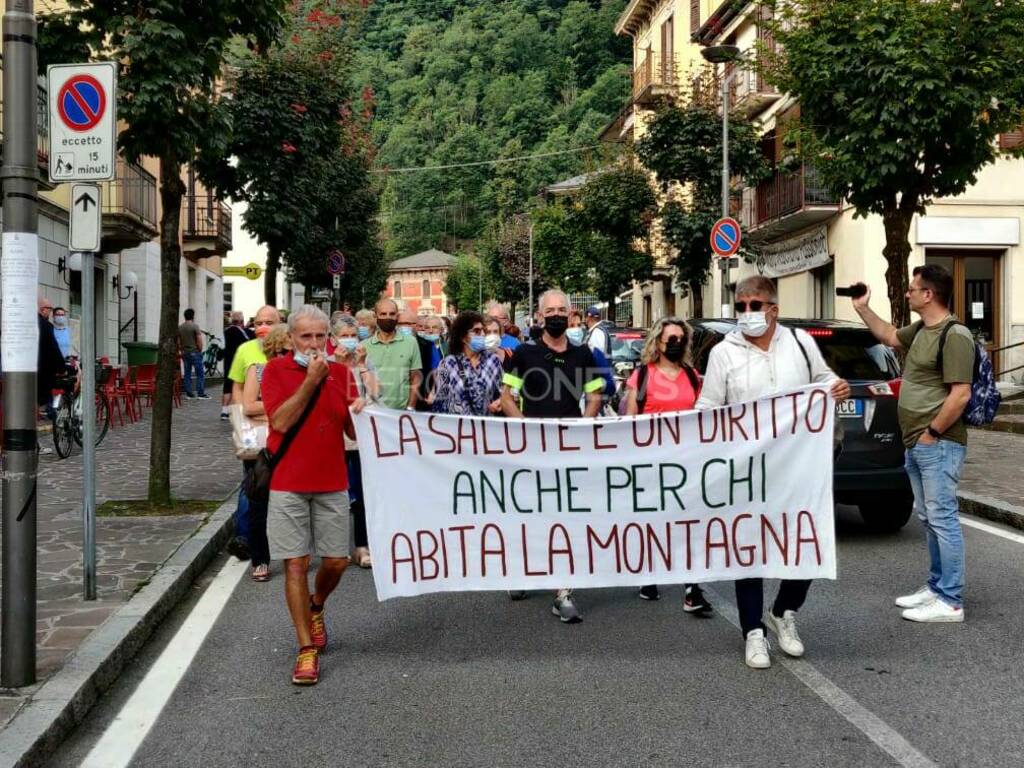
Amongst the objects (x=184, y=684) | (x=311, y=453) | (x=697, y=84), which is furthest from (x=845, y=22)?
(x=697, y=84)

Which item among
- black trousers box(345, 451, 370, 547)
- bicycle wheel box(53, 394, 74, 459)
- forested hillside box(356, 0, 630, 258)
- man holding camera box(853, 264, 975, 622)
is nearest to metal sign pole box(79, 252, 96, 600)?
black trousers box(345, 451, 370, 547)

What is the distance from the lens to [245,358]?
8.12 meters

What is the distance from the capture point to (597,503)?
594 centimetres

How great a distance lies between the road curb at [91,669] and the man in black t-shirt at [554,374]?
2.29 meters

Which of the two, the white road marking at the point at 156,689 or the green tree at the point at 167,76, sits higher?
the green tree at the point at 167,76

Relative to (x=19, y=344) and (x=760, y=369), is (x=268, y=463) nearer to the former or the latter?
(x=19, y=344)

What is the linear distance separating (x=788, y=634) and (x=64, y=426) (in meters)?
11.0

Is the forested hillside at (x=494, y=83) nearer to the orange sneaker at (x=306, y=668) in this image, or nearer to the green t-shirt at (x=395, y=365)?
the green t-shirt at (x=395, y=365)

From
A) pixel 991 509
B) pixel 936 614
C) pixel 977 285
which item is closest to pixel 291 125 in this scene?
pixel 991 509

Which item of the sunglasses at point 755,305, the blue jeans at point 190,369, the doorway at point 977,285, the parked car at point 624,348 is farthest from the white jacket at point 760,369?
the doorway at point 977,285

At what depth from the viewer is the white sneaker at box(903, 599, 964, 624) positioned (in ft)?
20.8

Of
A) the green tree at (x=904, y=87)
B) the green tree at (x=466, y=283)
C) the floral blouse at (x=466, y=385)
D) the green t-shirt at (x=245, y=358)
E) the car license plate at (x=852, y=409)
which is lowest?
the car license plate at (x=852, y=409)

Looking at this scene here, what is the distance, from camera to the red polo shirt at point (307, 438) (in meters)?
5.40

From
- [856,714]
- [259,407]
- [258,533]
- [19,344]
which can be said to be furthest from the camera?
[258,533]
